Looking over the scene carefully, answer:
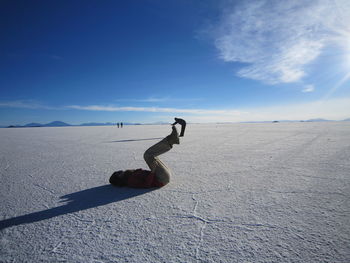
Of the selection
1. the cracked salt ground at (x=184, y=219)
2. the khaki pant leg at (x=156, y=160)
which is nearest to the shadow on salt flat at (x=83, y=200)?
the cracked salt ground at (x=184, y=219)

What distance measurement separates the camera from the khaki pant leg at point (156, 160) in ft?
11.8

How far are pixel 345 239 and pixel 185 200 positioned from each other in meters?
2.00

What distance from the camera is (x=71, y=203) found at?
3.03m

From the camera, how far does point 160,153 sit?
3639mm

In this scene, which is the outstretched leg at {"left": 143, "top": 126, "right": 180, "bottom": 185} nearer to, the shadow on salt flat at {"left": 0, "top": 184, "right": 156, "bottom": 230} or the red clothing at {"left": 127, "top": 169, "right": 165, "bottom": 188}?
the red clothing at {"left": 127, "top": 169, "right": 165, "bottom": 188}

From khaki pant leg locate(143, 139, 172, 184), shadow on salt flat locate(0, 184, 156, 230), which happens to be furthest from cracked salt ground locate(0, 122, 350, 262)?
khaki pant leg locate(143, 139, 172, 184)

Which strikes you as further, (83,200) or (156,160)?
(156,160)

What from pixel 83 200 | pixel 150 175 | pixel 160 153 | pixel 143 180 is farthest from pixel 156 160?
pixel 83 200

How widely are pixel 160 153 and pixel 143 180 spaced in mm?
663

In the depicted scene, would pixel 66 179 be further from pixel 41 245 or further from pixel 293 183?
pixel 293 183

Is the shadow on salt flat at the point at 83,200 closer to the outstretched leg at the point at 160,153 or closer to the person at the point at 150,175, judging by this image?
the person at the point at 150,175

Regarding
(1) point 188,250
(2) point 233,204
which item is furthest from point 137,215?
(2) point 233,204

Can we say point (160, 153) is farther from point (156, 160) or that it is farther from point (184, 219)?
point (184, 219)

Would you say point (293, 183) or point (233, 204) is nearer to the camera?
point (233, 204)
